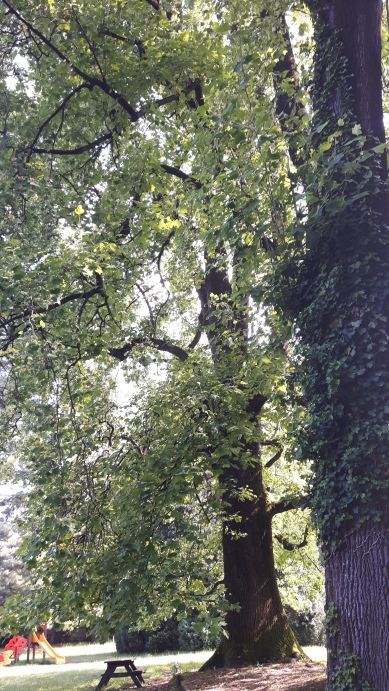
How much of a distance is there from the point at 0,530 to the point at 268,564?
20.2 meters

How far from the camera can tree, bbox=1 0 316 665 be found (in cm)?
543

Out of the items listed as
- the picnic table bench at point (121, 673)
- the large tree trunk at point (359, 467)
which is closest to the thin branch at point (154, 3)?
the large tree trunk at point (359, 467)

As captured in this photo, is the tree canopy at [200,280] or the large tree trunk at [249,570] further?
the large tree trunk at [249,570]

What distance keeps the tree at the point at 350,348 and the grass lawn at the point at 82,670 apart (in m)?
6.16

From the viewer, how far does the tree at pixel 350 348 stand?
14.4 feet

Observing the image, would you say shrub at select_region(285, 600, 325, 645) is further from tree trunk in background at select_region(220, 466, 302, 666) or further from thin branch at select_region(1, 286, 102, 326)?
thin branch at select_region(1, 286, 102, 326)

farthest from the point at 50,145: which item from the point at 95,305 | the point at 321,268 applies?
the point at 321,268

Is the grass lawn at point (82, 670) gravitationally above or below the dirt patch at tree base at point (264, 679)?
below

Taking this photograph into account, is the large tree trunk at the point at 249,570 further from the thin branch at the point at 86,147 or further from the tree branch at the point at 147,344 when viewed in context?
the thin branch at the point at 86,147

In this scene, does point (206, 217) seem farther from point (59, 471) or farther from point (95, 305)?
point (59, 471)

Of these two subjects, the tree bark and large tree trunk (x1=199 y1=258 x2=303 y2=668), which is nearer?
the tree bark

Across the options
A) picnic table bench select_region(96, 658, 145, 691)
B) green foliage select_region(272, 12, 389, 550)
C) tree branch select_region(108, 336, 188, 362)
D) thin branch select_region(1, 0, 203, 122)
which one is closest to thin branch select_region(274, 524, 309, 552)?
picnic table bench select_region(96, 658, 145, 691)

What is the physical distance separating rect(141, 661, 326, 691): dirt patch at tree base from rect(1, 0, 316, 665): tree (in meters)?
0.41

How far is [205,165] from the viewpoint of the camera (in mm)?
6344
